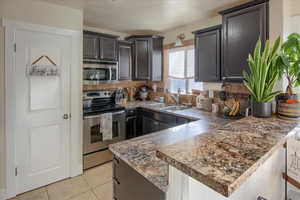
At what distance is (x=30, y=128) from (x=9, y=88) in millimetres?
566

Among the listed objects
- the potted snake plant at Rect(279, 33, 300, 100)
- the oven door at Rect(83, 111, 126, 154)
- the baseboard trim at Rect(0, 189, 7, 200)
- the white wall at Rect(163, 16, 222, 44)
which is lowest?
the baseboard trim at Rect(0, 189, 7, 200)

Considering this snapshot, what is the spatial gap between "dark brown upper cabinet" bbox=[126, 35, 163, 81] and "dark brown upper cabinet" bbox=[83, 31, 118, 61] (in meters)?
0.52

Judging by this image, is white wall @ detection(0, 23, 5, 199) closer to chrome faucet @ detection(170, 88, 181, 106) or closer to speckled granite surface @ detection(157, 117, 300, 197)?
speckled granite surface @ detection(157, 117, 300, 197)

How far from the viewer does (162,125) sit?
302cm

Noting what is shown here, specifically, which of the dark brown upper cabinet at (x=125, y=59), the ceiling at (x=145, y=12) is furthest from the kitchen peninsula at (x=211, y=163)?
the dark brown upper cabinet at (x=125, y=59)

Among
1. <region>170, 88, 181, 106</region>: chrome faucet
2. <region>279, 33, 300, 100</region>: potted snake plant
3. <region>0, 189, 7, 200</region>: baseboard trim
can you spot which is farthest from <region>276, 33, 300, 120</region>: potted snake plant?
<region>0, 189, 7, 200</region>: baseboard trim

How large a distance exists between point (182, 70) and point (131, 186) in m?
2.87

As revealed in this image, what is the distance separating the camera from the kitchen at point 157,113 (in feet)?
2.50

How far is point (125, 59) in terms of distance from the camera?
3670 millimetres

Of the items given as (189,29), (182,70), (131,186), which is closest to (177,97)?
(182,70)

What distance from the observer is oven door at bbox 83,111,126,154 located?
9.14 feet

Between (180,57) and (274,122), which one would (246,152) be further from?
(180,57)

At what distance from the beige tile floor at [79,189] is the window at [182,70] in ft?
7.28

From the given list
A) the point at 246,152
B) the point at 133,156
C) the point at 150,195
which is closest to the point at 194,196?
the point at 246,152
